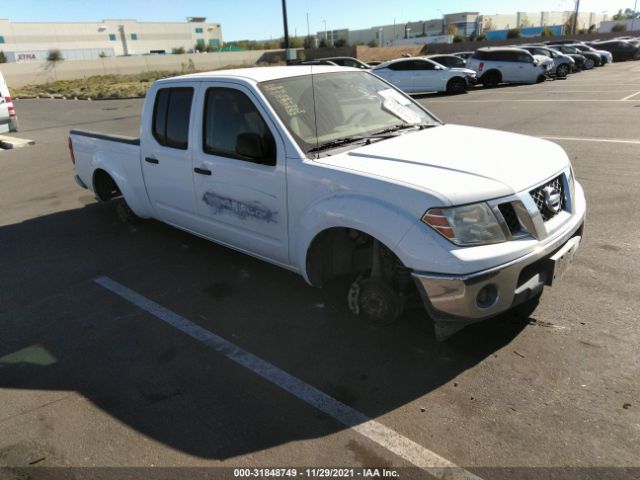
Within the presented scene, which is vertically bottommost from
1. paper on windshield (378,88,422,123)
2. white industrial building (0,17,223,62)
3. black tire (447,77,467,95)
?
black tire (447,77,467,95)

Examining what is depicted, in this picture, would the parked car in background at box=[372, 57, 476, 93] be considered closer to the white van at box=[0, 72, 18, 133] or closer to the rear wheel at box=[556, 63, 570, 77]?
the rear wheel at box=[556, 63, 570, 77]

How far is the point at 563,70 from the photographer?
26031mm

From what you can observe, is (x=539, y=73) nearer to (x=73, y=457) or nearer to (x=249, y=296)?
(x=249, y=296)

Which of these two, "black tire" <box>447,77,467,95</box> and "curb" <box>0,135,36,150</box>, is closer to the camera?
"curb" <box>0,135,36,150</box>

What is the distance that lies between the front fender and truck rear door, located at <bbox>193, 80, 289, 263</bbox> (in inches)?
10.1

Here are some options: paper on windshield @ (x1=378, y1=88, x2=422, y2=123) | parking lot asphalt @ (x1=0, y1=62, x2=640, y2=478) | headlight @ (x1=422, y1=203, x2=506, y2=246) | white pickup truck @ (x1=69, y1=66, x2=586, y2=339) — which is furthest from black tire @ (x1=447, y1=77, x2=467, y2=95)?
headlight @ (x1=422, y1=203, x2=506, y2=246)

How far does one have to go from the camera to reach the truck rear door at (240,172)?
3.82 metres

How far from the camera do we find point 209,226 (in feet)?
15.4

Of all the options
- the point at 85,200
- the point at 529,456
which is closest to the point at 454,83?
the point at 85,200

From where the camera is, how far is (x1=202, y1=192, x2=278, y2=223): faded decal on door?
3.99 m

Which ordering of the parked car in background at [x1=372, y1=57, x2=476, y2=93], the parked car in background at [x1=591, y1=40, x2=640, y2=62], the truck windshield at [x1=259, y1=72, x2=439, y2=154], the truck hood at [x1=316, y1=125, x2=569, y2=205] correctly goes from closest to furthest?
1. the truck hood at [x1=316, y1=125, x2=569, y2=205]
2. the truck windshield at [x1=259, y1=72, x2=439, y2=154]
3. the parked car in background at [x1=372, y1=57, x2=476, y2=93]
4. the parked car in background at [x1=591, y1=40, x2=640, y2=62]

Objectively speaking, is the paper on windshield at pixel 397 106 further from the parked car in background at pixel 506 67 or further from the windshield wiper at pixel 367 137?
the parked car in background at pixel 506 67

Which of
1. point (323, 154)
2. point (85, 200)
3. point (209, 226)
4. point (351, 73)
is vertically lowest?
point (85, 200)

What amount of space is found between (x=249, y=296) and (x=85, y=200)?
477 centimetres
